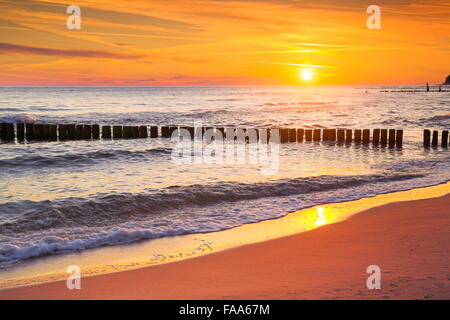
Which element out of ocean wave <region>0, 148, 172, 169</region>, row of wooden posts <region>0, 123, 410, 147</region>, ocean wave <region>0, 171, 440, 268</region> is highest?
row of wooden posts <region>0, 123, 410, 147</region>

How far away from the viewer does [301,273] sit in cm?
536

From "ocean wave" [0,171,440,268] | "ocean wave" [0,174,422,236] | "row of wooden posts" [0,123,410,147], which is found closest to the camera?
"ocean wave" [0,171,440,268]

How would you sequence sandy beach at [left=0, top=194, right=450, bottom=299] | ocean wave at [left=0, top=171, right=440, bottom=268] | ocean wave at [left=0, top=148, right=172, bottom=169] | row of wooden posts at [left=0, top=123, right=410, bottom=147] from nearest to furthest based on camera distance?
sandy beach at [left=0, top=194, right=450, bottom=299] → ocean wave at [left=0, top=171, right=440, bottom=268] → ocean wave at [left=0, top=148, right=172, bottom=169] → row of wooden posts at [left=0, top=123, right=410, bottom=147]

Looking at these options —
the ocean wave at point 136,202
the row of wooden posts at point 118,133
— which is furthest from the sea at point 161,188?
the row of wooden posts at point 118,133

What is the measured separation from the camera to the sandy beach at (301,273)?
4730mm

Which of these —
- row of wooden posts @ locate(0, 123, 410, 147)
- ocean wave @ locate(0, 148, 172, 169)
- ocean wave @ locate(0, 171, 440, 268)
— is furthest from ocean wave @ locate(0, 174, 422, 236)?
row of wooden posts @ locate(0, 123, 410, 147)

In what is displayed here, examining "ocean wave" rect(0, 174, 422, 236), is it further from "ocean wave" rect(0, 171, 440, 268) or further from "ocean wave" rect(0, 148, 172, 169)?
"ocean wave" rect(0, 148, 172, 169)

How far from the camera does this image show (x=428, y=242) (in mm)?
6508

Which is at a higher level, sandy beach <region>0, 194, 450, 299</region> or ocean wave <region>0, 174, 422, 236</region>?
sandy beach <region>0, 194, 450, 299</region>

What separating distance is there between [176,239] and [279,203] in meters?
3.58

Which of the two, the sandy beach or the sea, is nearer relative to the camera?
the sandy beach

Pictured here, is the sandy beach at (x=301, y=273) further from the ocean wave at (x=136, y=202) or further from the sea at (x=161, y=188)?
the ocean wave at (x=136, y=202)

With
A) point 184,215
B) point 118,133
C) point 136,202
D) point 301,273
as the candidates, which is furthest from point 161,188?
point 118,133

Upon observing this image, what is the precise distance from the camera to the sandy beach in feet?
15.5
